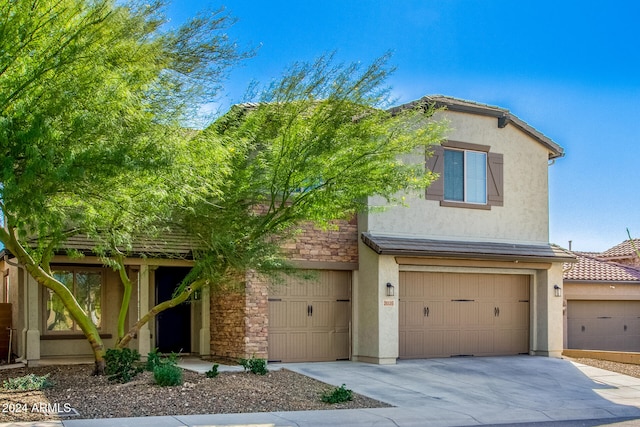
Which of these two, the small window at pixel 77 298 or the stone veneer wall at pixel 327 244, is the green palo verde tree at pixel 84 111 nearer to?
the stone veneer wall at pixel 327 244

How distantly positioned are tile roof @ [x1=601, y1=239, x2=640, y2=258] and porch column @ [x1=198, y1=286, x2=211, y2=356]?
18.8 meters

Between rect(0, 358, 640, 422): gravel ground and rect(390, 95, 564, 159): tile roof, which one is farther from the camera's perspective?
rect(390, 95, 564, 159): tile roof

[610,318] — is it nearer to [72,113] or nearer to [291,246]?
[291,246]

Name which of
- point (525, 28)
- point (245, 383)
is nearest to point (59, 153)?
point (245, 383)

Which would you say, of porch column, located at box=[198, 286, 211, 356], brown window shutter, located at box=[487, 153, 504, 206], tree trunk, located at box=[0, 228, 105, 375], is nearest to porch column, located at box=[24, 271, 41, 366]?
tree trunk, located at box=[0, 228, 105, 375]

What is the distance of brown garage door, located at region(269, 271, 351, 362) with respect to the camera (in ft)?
57.8

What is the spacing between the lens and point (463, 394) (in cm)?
1417

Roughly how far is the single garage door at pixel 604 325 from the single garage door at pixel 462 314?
177 inches

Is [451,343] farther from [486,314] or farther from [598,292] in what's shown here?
[598,292]

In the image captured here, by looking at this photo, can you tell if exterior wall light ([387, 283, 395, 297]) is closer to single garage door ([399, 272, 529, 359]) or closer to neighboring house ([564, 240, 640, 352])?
single garage door ([399, 272, 529, 359])

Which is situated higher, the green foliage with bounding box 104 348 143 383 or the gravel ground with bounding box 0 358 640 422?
the green foliage with bounding box 104 348 143 383

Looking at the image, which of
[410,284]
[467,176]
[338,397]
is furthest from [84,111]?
[467,176]

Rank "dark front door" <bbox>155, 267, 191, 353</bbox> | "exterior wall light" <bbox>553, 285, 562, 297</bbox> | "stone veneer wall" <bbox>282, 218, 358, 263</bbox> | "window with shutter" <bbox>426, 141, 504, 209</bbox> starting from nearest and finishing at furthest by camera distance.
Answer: "stone veneer wall" <bbox>282, 218, 358, 263</bbox> < "window with shutter" <bbox>426, 141, 504, 209</bbox> < "dark front door" <bbox>155, 267, 191, 353</bbox> < "exterior wall light" <bbox>553, 285, 562, 297</bbox>

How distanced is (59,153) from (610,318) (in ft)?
66.2
